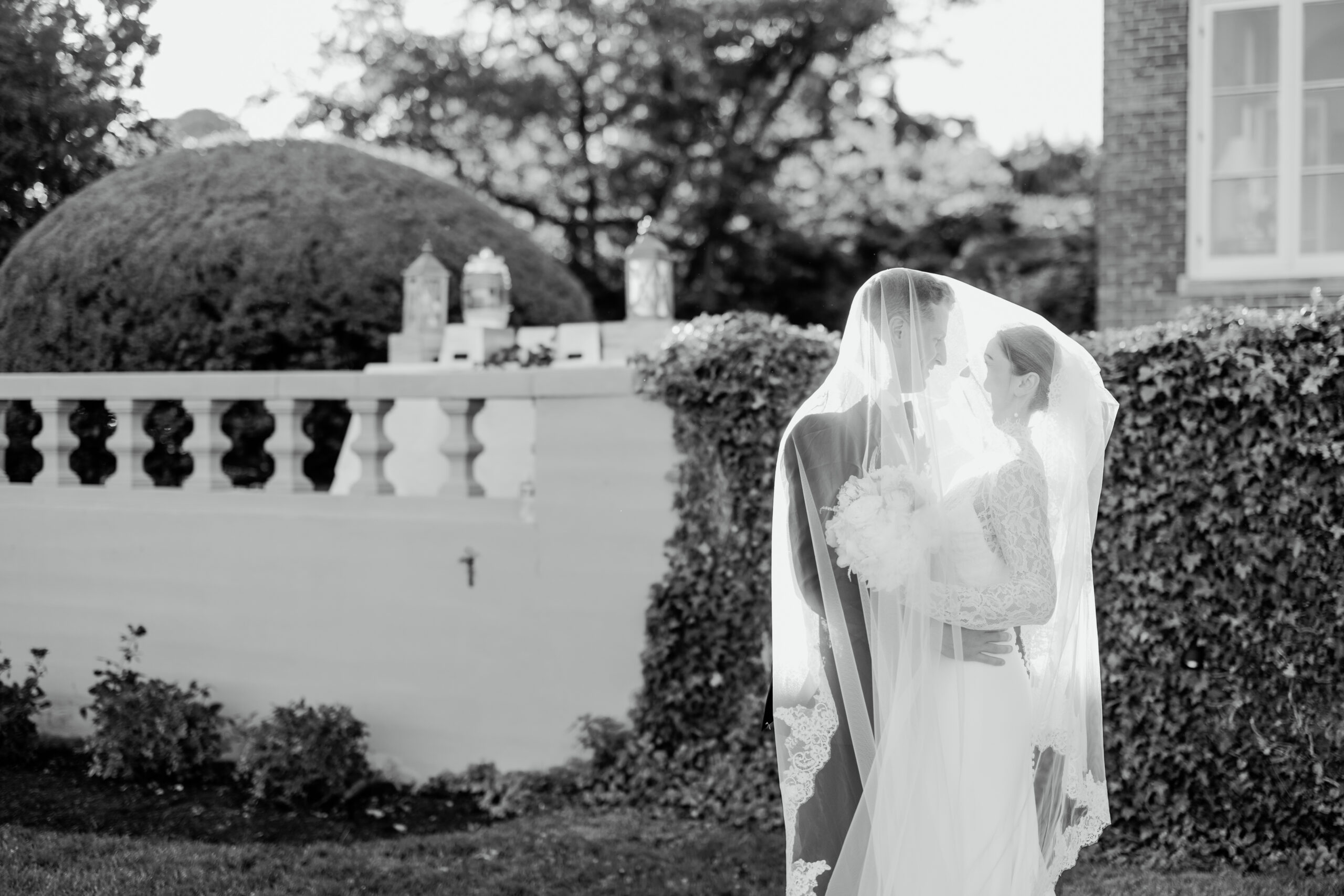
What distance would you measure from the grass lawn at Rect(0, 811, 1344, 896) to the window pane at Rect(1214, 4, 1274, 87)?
6.39 metres

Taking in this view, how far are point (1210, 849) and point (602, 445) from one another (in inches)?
117

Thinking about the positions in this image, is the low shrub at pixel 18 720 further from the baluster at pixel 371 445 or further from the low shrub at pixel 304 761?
the baluster at pixel 371 445

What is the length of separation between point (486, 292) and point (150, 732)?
3.45 meters

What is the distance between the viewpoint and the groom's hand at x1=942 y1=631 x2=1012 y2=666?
3299 mm

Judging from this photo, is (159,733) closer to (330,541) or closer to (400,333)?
(330,541)

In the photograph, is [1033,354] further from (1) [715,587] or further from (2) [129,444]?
(2) [129,444]

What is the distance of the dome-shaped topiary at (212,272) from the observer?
8.35m

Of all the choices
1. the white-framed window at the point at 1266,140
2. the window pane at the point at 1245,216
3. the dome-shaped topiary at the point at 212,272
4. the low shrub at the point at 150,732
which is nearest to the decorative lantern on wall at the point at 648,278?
the dome-shaped topiary at the point at 212,272

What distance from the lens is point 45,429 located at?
707cm

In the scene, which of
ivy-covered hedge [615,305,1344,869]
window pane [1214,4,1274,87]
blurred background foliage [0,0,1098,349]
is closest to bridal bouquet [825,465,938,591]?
ivy-covered hedge [615,305,1344,869]

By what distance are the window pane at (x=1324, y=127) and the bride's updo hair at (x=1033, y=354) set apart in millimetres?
6674

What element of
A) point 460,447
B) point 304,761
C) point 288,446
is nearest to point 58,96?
point 288,446

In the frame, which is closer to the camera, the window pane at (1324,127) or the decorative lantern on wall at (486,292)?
the decorative lantern on wall at (486,292)

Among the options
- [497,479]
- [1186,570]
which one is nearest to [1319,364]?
[1186,570]
